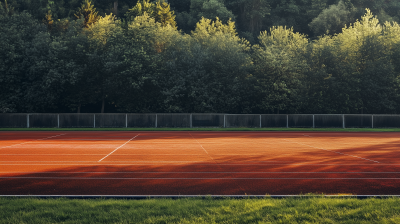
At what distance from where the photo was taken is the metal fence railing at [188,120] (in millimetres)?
36438

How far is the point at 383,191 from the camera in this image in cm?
845

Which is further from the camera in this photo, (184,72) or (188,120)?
(184,72)

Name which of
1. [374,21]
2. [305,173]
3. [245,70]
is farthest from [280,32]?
[305,173]

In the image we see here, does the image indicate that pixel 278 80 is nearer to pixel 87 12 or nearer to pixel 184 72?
pixel 184 72

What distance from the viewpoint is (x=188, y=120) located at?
37.4 m

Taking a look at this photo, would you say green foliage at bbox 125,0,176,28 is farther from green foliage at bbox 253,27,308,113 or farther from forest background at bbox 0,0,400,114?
green foliage at bbox 253,27,308,113

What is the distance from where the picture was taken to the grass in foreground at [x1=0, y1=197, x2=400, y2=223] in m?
5.89

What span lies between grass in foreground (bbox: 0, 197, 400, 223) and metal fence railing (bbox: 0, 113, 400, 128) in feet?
99.1

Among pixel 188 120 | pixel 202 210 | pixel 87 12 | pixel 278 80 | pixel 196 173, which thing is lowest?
pixel 196 173

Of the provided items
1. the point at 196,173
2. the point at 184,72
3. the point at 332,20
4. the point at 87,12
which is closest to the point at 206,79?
the point at 184,72

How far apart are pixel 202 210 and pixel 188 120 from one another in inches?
1224

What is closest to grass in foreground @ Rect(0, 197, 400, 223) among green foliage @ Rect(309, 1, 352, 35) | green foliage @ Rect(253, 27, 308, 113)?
green foliage @ Rect(253, 27, 308, 113)

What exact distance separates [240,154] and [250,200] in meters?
8.75

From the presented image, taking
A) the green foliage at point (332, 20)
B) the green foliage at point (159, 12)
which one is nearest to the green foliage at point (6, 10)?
the green foliage at point (159, 12)
